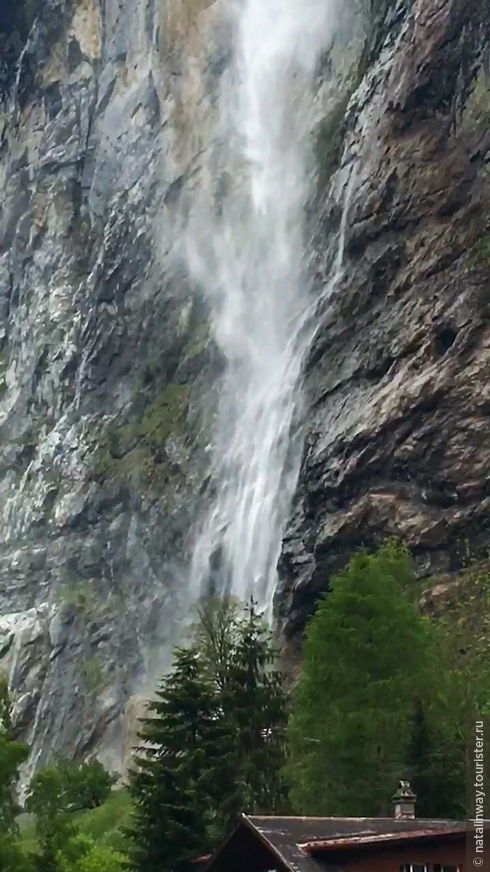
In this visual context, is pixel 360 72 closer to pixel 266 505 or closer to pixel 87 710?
pixel 266 505

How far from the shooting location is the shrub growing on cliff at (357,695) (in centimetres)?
2625

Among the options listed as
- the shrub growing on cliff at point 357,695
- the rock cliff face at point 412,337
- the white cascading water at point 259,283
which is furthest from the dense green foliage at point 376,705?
the white cascading water at point 259,283

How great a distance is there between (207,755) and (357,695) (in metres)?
2.93

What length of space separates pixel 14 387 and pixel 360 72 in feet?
85.6

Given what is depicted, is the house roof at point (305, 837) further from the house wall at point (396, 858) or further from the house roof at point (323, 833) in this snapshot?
the house wall at point (396, 858)

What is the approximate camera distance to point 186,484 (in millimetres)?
55594

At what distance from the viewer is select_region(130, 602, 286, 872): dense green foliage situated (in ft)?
83.1

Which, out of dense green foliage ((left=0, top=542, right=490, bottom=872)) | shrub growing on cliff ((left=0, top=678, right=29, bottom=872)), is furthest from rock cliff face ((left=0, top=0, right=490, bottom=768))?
shrub growing on cliff ((left=0, top=678, right=29, bottom=872))

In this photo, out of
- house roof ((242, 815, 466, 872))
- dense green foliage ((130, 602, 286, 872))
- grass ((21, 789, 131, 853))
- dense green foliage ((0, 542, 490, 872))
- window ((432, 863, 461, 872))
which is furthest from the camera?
grass ((21, 789, 131, 853))

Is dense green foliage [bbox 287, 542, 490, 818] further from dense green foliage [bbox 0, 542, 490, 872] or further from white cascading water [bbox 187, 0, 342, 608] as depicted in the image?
white cascading water [bbox 187, 0, 342, 608]

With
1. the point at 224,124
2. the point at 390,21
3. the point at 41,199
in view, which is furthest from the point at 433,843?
the point at 41,199

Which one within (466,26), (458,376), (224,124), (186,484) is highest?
(224,124)

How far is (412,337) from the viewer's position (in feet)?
136

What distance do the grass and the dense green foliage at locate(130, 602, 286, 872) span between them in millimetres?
7094
